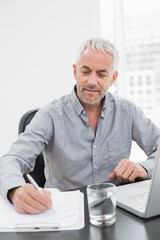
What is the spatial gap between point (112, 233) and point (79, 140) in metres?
0.82

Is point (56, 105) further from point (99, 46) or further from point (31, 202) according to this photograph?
point (31, 202)

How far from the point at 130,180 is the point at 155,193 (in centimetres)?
36

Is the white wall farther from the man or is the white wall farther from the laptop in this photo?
the laptop

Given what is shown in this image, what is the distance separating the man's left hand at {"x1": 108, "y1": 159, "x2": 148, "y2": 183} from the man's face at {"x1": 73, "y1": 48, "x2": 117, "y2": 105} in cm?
49

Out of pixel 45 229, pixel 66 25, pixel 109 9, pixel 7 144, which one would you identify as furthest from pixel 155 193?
pixel 109 9

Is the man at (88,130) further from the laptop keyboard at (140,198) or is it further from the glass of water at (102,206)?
the glass of water at (102,206)

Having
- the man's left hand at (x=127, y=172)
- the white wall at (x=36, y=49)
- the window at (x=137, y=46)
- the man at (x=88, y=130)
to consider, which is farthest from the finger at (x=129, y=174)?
the window at (x=137, y=46)

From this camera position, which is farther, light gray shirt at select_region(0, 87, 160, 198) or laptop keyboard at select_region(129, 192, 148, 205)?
light gray shirt at select_region(0, 87, 160, 198)

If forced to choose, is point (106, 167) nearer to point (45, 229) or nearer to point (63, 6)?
point (45, 229)

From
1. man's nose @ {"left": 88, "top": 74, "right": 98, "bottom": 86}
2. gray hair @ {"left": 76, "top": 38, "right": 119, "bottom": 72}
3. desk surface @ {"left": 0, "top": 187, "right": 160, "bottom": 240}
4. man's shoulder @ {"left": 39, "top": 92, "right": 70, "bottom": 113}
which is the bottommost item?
desk surface @ {"left": 0, "top": 187, "right": 160, "bottom": 240}

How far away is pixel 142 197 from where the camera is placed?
0.93m

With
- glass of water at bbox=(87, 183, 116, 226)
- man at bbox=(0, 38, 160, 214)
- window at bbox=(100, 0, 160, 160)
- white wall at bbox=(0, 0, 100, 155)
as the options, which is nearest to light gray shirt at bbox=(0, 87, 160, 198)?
man at bbox=(0, 38, 160, 214)

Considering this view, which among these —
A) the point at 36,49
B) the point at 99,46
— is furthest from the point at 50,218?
the point at 36,49

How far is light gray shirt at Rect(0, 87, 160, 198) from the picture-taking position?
4.92 feet
